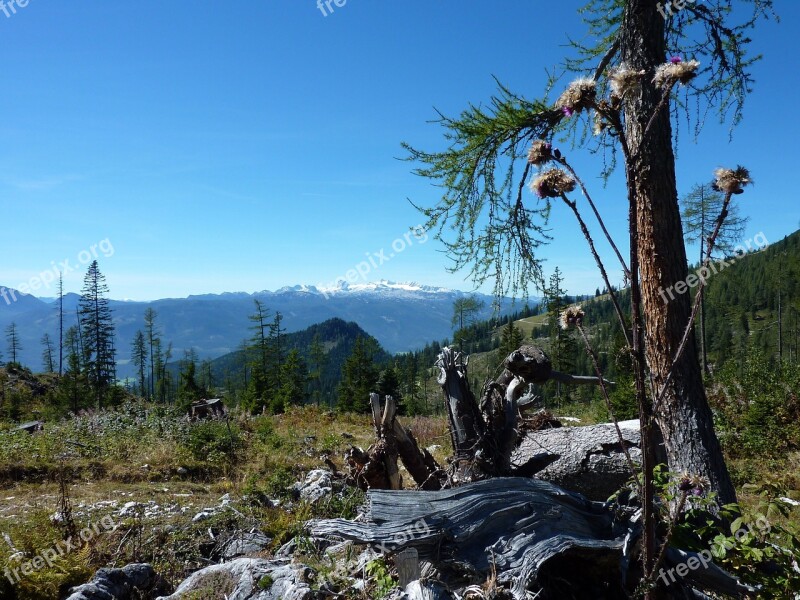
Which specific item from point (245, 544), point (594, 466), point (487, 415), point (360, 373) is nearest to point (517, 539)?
point (487, 415)

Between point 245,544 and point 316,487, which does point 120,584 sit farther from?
point 316,487

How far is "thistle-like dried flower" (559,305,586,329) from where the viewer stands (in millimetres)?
2387

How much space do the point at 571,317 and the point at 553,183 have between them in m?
0.81

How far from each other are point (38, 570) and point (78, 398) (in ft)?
155

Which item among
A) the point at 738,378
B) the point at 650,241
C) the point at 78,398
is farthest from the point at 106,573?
the point at 78,398

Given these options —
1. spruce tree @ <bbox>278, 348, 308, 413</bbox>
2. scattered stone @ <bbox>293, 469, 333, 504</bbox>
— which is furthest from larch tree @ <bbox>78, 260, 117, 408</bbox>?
scattered stone @ <bbox>293, 469, 333, 504</bbox>

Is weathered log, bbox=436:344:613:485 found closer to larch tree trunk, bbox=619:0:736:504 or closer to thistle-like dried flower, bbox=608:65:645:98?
larch tree trunk, bbox=619:0:736:504

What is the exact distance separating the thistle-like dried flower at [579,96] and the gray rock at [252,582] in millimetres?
3672

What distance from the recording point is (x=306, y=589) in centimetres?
353

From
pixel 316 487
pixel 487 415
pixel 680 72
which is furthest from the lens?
pixel 316 487

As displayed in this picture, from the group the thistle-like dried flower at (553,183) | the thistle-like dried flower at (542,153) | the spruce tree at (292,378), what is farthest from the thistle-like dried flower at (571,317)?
the spruce tree at (292,378)

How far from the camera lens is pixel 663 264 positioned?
4539 mm

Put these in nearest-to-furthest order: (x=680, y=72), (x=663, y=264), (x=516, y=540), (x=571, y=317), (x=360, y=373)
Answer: (x=680, y=72) < (x=571, y=317) < (x=516, y=540) < (x=663, y=264) < (x=360, y=373)

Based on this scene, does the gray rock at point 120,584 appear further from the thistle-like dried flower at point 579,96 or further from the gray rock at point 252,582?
the thistle-like dried flower at point 579,96
